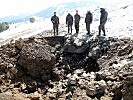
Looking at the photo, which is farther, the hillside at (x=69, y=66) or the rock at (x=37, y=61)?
the rock at (x=37, y=61)

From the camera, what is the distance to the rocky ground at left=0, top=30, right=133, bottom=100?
1814 cm

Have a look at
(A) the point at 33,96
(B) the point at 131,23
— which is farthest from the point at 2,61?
(B) the point at 131,23

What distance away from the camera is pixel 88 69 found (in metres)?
22.5

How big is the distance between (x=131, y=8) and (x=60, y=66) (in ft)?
49.3

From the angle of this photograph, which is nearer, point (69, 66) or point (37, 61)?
point (37, 61)

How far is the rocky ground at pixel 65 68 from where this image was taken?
18141 mm

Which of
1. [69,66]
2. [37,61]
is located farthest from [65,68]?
[37,61]

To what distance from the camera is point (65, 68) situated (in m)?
23.5

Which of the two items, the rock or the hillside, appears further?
the rock

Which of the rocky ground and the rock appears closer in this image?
the rocky ground

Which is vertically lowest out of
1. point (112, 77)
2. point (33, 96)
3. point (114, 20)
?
point (33, 96)

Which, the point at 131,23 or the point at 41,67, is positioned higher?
the point at 131,23

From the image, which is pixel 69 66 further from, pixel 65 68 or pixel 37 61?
pixel 37 61

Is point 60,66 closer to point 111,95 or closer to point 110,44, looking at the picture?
point 110,44
